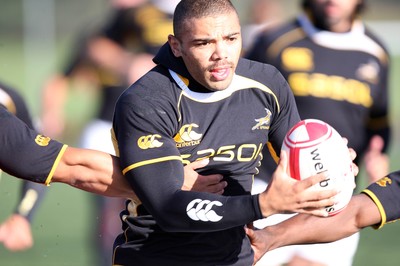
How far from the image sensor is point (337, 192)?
15.0 ft

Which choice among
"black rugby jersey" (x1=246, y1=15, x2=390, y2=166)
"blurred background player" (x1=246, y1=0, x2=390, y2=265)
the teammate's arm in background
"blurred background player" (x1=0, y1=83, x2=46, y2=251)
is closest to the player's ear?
the teammate's arm in background

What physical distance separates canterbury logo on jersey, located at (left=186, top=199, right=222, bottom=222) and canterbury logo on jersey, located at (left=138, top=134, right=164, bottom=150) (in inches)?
12.6

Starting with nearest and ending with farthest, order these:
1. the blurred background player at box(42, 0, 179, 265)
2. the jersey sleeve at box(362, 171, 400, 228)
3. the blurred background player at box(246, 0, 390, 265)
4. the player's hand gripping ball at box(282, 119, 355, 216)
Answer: the player's hand gripping ball at box(282, 119, 355, 216), the jersey sleeve at box(362, 171, 400, 228), the blurred background player at box(246, 0, 390, 265), the blurred background player at box(42, 0, 179, 265)

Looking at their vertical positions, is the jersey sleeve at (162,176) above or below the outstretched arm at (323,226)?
above

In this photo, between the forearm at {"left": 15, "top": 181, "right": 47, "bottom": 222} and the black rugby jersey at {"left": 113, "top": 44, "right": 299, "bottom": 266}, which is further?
the forearm at {"left": 15, "top": 181, "right": 47, "bottom": 222}

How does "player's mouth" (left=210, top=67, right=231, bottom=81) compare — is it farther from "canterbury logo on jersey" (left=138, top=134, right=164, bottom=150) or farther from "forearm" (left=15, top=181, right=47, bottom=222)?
Result: "forearm" (left=15, top=181, right=47, bottom=222)

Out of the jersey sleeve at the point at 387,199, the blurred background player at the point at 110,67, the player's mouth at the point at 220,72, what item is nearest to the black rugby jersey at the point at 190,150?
the player's mouth at the point at 220,72

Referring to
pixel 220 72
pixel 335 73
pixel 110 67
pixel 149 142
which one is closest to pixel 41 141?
pixel 149 142

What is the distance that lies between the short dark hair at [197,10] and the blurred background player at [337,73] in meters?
2.92

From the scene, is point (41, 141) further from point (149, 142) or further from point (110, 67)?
point (110, 67)

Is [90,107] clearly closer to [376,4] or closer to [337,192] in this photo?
[376,4]

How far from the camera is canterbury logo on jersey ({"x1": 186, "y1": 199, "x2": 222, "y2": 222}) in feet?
15.3

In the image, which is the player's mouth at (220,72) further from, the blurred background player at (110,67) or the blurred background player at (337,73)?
the blurred background player at (110,67)

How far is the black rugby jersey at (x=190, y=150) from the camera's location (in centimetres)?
473
